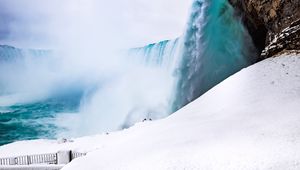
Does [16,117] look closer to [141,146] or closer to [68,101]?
[68,101]

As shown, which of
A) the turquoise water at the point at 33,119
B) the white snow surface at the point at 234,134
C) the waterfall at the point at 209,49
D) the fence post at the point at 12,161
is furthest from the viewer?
the turquoise water at the point at 33,119

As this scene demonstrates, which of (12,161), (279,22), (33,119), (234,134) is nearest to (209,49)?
(279,22)

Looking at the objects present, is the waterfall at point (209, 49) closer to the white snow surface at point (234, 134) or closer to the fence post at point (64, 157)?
the white snow surface at point (234, 134)

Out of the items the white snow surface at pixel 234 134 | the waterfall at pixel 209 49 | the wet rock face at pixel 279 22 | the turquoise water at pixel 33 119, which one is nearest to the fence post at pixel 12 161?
the white snow surface at pixel 234 134

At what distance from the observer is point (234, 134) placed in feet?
32.7

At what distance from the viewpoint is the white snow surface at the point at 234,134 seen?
831 centimetres

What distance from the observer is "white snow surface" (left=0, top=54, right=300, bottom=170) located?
8.31 metres

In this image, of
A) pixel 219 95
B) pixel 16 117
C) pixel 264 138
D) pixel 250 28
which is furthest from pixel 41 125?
pixel 264 138

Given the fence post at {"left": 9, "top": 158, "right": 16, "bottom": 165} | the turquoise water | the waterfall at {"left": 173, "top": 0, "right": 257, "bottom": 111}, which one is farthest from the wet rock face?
the turquoise water

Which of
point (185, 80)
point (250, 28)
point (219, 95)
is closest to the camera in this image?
point (219, 95)

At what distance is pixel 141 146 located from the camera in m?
11.2

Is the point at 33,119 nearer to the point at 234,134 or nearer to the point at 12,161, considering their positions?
the point at 12,161

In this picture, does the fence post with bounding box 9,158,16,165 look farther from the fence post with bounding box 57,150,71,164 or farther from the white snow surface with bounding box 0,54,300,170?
the white snow surface with bounding box 0,54,300,170

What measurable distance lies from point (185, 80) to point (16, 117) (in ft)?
165
